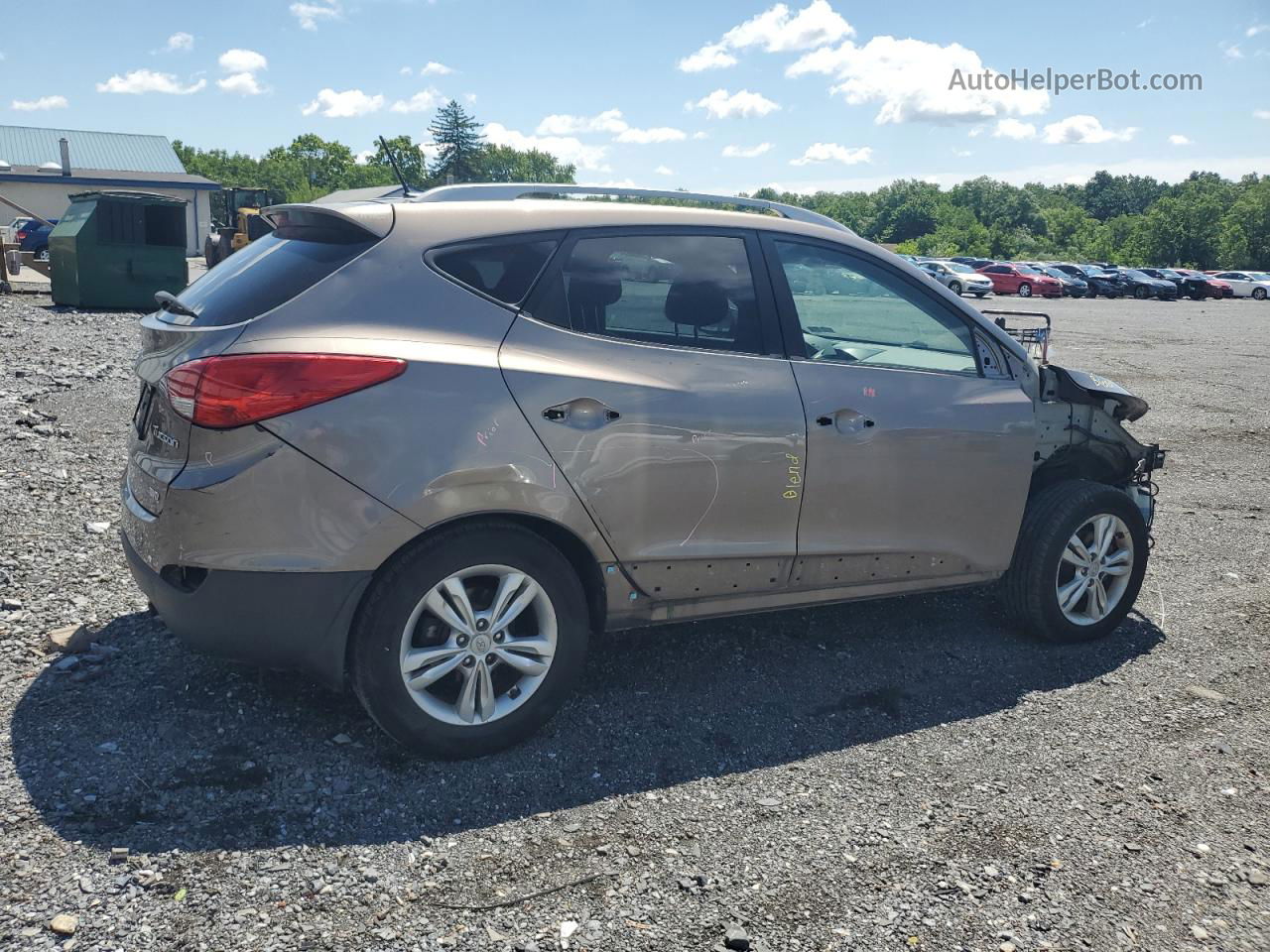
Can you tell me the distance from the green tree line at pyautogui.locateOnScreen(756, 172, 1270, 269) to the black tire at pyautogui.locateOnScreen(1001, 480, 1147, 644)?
37808 mm

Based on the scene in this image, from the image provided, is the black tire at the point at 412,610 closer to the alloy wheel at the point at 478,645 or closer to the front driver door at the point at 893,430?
the alloy wheel at the point at 478,645

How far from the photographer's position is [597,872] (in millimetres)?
2992

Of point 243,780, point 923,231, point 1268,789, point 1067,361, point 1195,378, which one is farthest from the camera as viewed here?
point 923,231

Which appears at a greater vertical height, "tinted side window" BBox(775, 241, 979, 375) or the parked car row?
the parked car row

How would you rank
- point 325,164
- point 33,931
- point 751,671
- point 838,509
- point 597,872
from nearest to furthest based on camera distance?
point 33,931
point 597,872
point 838,509
point 751,671
point 325,164

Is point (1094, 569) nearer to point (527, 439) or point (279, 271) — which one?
point (527, 439)

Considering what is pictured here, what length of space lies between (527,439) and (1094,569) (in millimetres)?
2897

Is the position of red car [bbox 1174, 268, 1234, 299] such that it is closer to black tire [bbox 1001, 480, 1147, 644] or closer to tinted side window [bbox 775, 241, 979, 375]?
black tire [bbox 1001, 480, 1147, 644]

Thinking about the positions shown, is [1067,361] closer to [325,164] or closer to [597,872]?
[597,872]

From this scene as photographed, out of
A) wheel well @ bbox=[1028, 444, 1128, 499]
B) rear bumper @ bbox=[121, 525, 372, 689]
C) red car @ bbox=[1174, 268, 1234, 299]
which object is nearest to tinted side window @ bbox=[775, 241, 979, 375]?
wheel well @ bbox=[1028, 444, 1128, 499]

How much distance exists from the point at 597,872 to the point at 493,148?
538 ft

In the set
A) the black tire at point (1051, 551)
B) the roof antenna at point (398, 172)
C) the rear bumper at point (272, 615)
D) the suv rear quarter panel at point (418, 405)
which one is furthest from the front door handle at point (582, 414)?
the black tire at point (1051, 551)

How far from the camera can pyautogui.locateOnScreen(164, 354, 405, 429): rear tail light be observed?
3.17 meters

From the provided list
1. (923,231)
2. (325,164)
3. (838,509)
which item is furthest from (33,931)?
(325,164)
